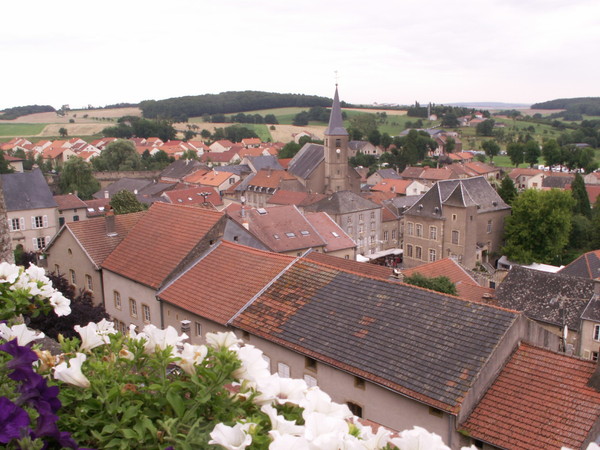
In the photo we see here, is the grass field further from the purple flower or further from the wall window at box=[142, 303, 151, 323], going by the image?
the purple flower

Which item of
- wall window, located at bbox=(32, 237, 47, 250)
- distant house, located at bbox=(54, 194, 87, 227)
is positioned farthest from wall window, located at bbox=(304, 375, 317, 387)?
distant house, located at bbox=(54, 194, 87, 227)

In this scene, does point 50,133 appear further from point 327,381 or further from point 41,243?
point 327,381

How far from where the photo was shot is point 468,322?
15.1 metres

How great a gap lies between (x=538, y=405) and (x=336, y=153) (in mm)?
64910

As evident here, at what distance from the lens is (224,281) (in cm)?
2128

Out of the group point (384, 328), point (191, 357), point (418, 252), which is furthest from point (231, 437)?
point (418, 252)

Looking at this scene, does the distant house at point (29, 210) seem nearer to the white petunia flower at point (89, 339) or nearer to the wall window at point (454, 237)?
the wall window at point (454, 237)

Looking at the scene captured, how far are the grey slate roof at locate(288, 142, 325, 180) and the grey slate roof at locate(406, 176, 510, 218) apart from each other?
86.9 ft

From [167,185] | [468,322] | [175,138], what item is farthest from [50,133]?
[468,322]

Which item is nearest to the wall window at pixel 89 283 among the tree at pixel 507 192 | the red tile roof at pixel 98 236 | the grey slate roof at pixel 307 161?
the red tile roof at pixel 98 236

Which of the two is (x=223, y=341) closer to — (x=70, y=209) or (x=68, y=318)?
(x=68, y=318)

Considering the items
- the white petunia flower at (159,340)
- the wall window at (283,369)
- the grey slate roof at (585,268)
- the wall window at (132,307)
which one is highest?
the white petunia flower at (159,340)

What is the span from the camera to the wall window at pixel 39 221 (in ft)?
155

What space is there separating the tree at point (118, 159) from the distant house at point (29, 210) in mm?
47756
